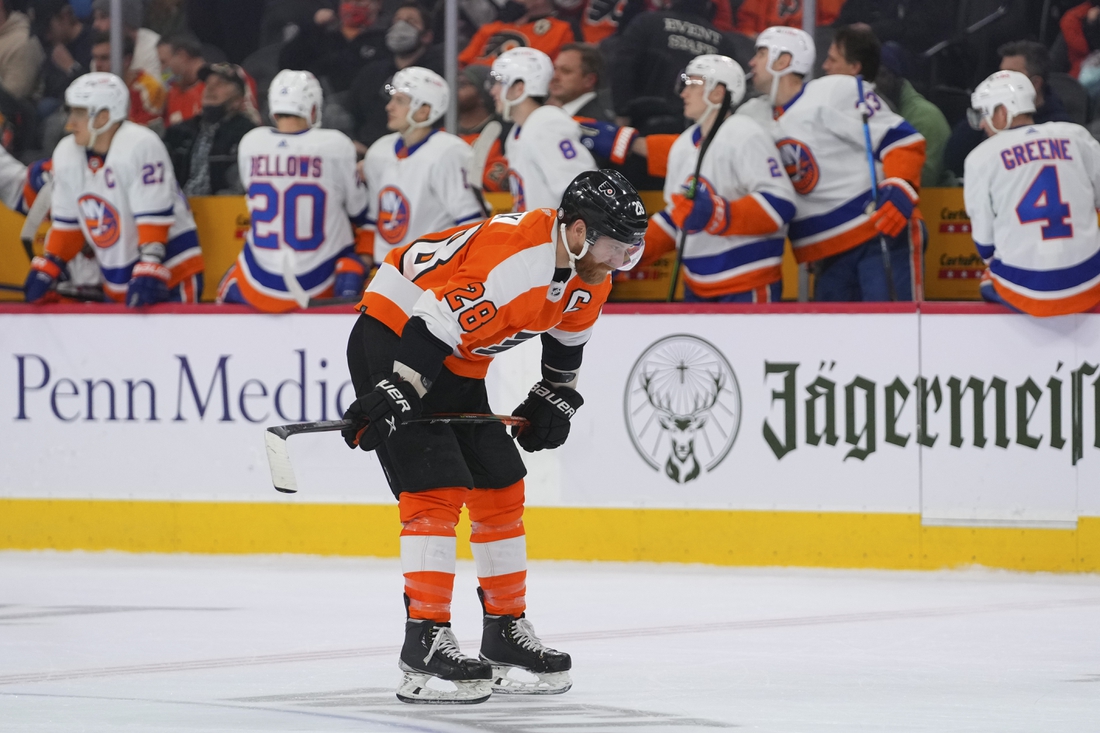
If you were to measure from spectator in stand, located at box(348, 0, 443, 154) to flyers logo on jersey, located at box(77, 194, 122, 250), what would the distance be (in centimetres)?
113

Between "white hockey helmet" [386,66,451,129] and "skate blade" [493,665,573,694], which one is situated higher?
"white hockey helmet" [386,66,451,129]

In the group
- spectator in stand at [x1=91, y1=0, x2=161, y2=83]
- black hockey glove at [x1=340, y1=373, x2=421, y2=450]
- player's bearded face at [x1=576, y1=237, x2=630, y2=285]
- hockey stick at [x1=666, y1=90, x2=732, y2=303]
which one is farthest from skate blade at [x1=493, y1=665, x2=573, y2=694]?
spectator in stand at [x1=91, y1=0, x2=161, y2=83]

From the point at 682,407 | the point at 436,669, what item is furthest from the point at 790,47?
the point at 436,669

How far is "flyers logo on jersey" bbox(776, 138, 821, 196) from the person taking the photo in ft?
20.7

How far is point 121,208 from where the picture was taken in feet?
22.8

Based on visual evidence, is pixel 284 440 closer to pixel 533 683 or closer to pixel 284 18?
pixel 533 683

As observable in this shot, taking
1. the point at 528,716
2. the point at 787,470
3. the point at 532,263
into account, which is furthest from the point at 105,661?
the point at 787,470

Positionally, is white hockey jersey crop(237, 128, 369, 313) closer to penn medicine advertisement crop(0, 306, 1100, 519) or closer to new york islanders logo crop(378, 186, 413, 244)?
new york islanders logo crop(378, 186, 413, 244)

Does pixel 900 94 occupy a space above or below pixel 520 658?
above

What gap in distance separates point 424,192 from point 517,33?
887 mm

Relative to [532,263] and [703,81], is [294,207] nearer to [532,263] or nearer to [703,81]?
[703,81]

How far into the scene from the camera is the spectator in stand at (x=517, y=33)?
6.92 metres

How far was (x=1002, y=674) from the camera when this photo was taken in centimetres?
394

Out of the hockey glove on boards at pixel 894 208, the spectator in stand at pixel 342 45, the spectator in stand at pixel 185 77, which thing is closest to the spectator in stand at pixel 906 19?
A: the hockey glove on boards at pixel 894 208
